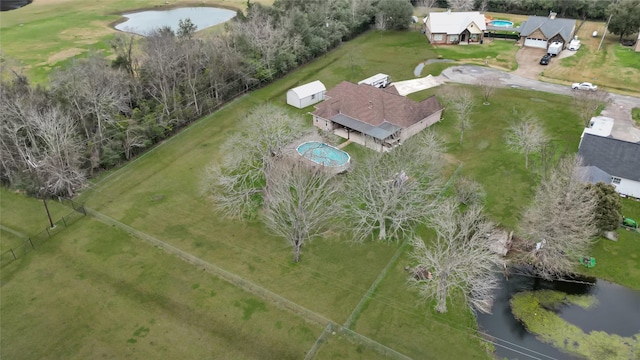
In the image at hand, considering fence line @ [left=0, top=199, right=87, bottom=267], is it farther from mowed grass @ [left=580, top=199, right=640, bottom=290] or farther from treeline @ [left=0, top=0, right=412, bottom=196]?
mowed grass @ [left=580, top=199, right=640, bottom=290]

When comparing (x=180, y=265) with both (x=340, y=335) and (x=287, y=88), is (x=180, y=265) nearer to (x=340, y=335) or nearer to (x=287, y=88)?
(x=340, y=335)

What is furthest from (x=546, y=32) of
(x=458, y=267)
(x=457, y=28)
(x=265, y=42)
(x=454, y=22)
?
(x=458, y=267)

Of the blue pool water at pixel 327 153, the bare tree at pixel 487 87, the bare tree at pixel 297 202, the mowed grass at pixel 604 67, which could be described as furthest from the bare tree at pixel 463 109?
the bare tree at pixel 297 202

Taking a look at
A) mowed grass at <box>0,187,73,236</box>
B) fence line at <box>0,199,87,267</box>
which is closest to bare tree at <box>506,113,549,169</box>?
fence line at <box>0,199,87,267</box>

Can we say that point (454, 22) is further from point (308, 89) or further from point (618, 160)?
point (618, 160)

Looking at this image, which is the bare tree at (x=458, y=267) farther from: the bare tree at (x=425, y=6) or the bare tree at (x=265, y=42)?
the bare tree at (x=425, y=6)

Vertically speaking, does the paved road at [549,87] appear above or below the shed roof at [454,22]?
below

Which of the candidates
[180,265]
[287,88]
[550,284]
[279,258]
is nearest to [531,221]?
[550,284]
